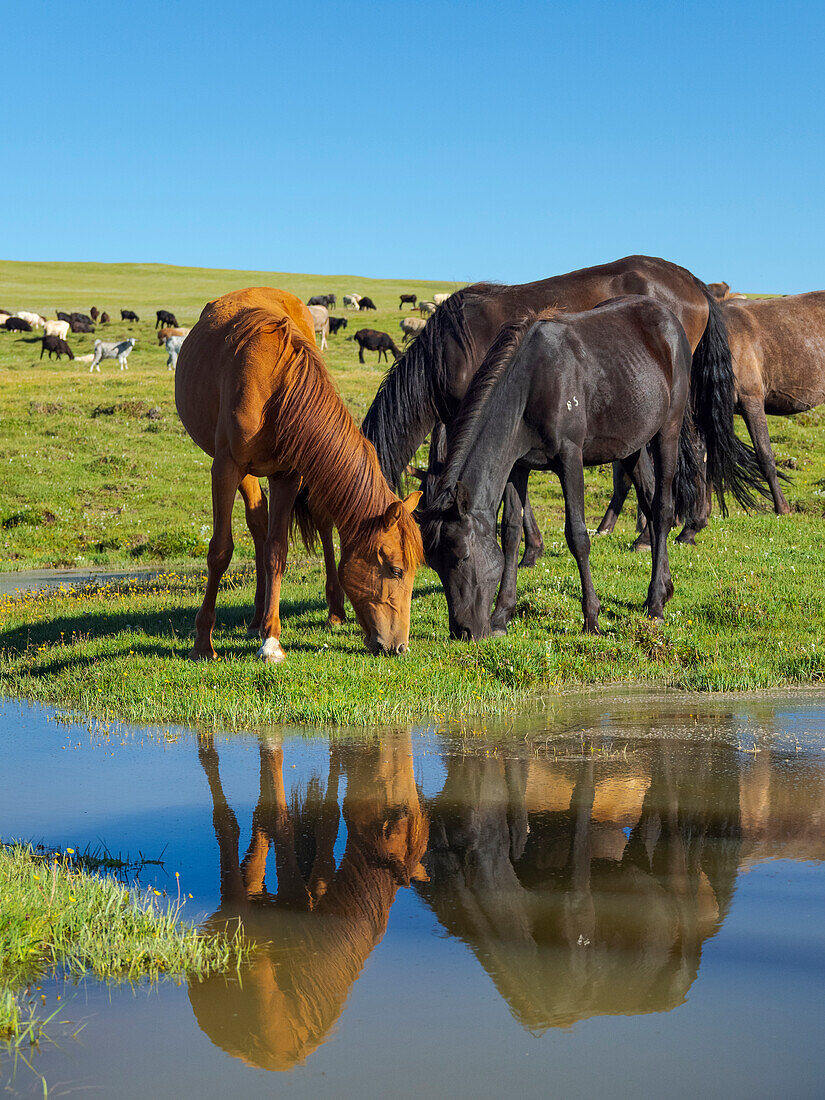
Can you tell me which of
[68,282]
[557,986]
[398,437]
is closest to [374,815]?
[557,986]

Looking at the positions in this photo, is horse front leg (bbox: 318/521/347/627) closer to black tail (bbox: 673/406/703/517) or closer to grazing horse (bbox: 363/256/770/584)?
grazing horse (bbox: 363/256/770/584)

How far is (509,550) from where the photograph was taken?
967cm

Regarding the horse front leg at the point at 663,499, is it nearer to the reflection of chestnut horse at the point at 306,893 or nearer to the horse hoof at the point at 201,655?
the horse hoof at the point at 201,655

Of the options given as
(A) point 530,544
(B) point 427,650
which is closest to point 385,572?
(B) point 427,650

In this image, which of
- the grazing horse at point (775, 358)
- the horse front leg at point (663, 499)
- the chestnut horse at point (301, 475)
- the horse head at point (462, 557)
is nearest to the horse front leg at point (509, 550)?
the horse head at point (462, 557)

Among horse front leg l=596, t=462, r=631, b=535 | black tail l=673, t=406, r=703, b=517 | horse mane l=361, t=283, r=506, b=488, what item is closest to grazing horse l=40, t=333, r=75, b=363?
horse front leg l=596, t=462, r=631, b=535

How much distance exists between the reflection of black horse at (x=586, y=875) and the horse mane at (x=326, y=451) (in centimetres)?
248

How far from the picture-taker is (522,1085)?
2.82 metres

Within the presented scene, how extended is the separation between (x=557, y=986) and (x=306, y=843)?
1679 millimetres

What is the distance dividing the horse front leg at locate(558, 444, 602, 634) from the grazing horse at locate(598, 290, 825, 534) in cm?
669

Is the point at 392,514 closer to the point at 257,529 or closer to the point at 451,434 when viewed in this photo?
the point at 451,434

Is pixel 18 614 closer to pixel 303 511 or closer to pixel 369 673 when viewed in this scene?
pixel 303 511

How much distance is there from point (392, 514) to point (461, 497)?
892 mm

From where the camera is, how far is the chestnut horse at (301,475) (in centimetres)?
788
